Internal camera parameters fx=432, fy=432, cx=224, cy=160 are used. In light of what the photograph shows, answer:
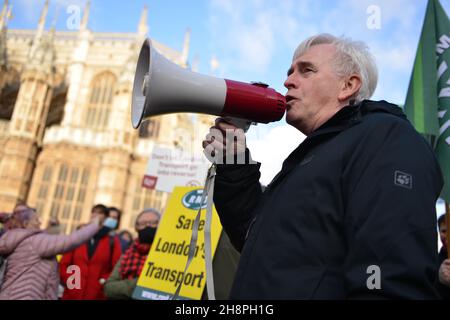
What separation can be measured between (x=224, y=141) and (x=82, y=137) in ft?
71.7

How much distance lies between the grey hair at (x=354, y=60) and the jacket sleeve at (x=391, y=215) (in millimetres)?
383

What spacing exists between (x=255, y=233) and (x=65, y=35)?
30.3 metres

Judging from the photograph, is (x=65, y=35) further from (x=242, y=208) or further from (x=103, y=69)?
(x=242, y=208)

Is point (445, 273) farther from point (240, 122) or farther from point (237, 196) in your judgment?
point (240, 122)

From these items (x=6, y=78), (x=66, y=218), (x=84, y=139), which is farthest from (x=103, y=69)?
(x=66, y=218)

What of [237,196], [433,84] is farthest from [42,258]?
[433,84]

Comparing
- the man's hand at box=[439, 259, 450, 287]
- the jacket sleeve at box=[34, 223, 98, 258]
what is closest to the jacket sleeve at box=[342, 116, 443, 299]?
the man's hand at box=[439, 259, 450, 287]

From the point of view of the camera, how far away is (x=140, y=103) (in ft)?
5.79

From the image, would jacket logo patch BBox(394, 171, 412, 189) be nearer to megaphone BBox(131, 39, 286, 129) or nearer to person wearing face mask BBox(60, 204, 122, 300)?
megaphone BBox(131, 39, 286, 129)

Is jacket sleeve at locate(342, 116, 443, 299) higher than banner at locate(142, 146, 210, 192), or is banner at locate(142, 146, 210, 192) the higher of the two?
banner at locate(142, 146, 210, 192)

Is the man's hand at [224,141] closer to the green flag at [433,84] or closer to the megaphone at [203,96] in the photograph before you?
the megaphone at [203,96]

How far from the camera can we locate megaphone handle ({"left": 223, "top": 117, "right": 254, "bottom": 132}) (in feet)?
5.52

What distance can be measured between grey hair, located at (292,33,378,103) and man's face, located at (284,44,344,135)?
3 cm

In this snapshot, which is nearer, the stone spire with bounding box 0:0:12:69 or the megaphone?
the megaphone
